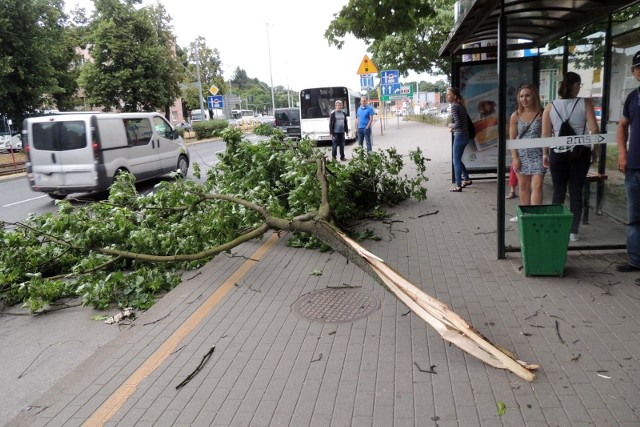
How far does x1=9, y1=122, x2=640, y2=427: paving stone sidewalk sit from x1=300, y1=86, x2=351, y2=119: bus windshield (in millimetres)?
20152

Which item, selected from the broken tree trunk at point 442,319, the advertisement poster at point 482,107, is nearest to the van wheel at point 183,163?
the advertisement poster at point 482,107

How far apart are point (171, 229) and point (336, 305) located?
106 inches

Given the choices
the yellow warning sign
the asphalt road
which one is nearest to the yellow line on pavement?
the asphalt road

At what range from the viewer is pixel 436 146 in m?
21.7

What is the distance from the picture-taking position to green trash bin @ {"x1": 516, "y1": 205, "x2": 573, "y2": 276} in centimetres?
470

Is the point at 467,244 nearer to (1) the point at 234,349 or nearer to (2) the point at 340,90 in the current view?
(1) the point at 234,349

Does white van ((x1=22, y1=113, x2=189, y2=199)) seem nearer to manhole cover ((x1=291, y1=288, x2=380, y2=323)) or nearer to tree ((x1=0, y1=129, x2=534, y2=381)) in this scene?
tree ((x1=0, y1=129, x2=534, y2=381))

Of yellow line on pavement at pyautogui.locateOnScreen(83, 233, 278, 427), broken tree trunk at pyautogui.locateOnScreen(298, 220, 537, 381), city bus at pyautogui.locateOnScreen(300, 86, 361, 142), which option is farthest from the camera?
city bus at pyautogui.locateOnScreen(300, 86, 361, 142)

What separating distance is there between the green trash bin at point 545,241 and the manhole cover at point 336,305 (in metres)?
1.51

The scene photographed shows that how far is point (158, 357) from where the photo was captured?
153 inches

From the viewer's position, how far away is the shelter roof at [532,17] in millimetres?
5556

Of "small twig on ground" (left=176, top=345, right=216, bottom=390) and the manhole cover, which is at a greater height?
the manhole cover

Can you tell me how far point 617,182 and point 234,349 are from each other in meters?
5.17

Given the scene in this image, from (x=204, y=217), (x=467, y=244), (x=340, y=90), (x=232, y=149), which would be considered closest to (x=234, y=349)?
(x=204, y=217)
